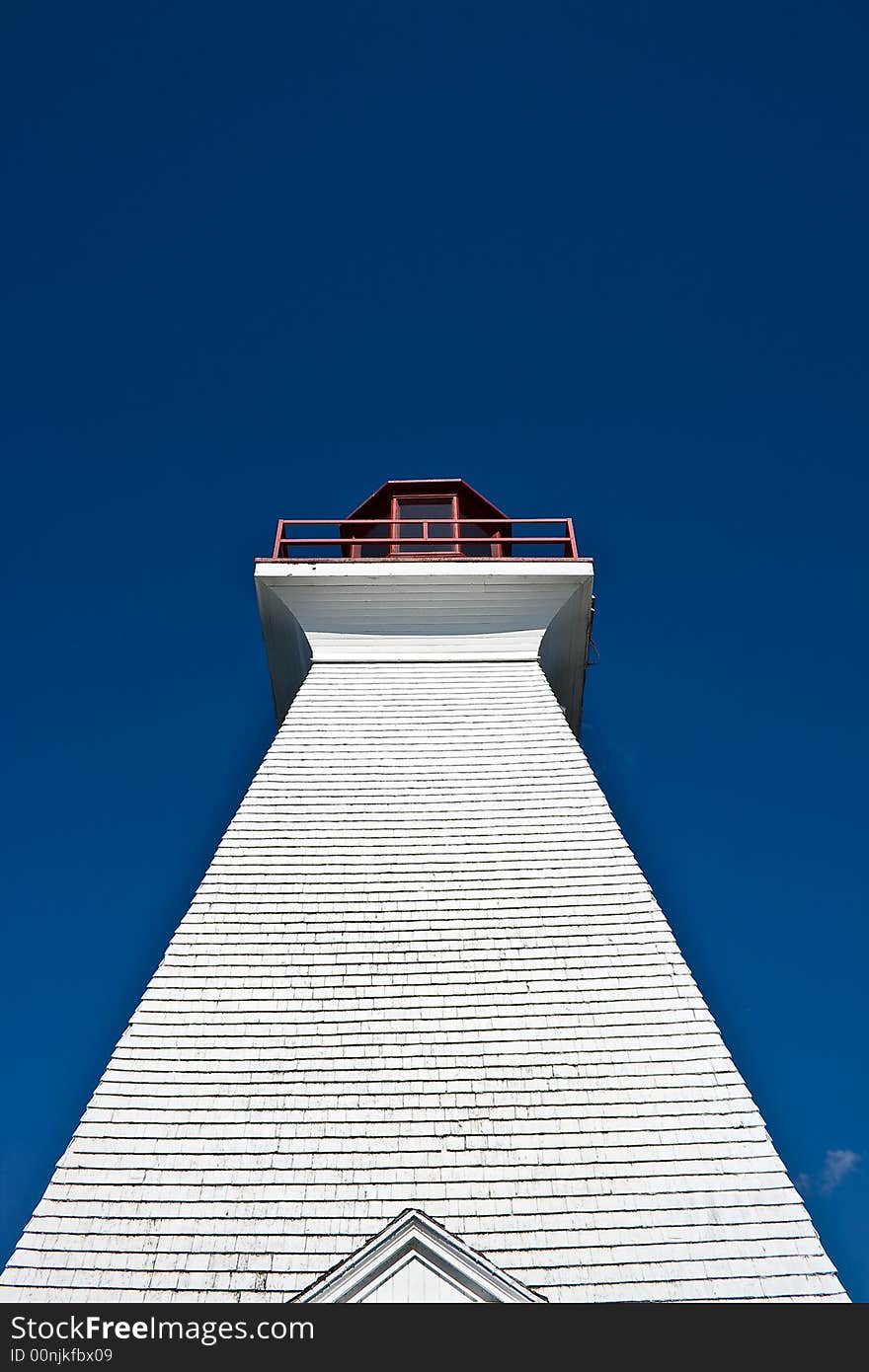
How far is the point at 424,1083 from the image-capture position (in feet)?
21.6

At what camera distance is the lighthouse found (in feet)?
18.0

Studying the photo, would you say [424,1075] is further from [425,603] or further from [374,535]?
[374,535]

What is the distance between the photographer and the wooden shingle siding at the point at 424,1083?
5.56 m

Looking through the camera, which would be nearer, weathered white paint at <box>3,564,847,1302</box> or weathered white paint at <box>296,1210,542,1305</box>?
weathered white paint at <box>296,1210,542,1305</box>

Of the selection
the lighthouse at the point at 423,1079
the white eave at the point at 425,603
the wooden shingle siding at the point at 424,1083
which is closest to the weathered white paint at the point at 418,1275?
the lighthouse at the point at 423,1079

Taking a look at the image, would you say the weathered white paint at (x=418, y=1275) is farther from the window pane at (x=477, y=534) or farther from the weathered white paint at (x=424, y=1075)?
the window pane at (x=477, y=534)

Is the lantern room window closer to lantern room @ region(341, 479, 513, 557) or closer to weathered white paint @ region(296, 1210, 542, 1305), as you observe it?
lantern room @ region(341, 479, 513, 557)

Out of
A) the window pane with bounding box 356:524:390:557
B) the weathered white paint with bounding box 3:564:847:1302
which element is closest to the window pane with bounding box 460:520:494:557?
the window pane with bounding box 356:524:390:557

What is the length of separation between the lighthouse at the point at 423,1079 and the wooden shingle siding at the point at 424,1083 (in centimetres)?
2

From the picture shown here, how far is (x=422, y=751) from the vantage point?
386 inches

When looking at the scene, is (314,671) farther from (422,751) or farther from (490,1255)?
(490,1255)

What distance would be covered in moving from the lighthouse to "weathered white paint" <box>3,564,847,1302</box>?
2 centimetres

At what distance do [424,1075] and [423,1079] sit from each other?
33 mm
